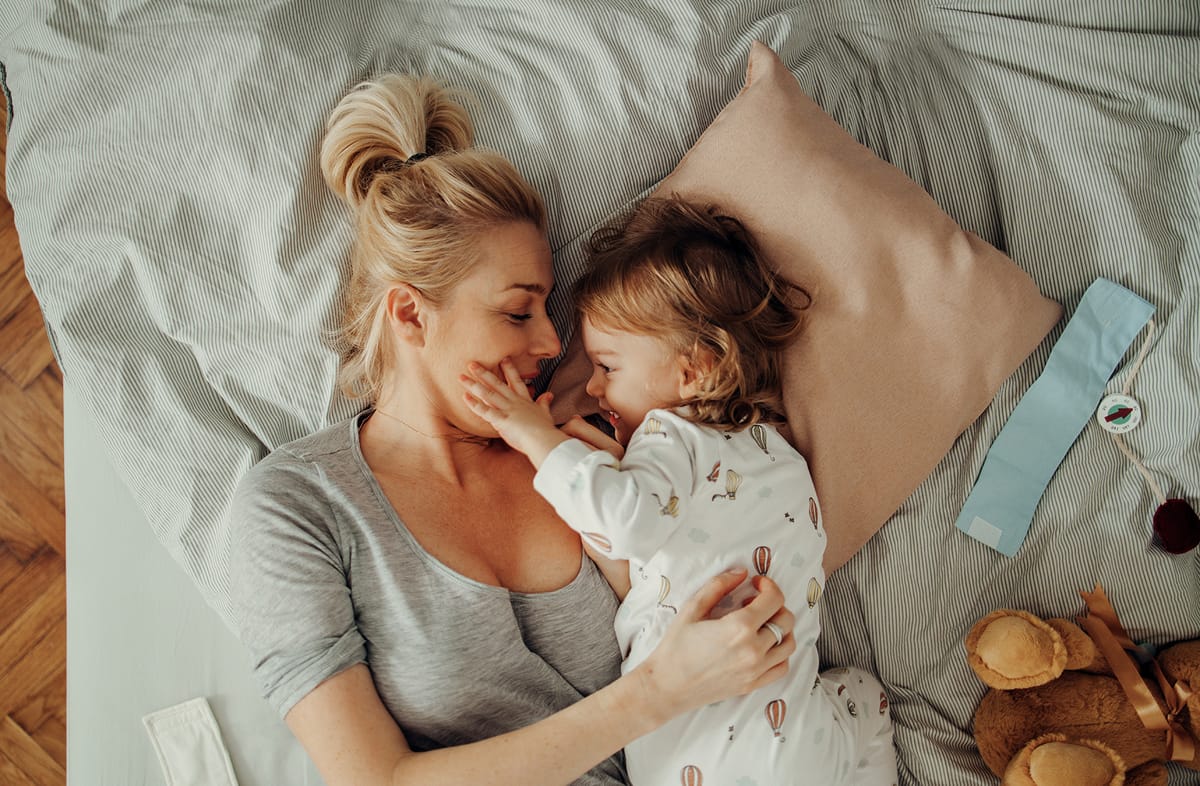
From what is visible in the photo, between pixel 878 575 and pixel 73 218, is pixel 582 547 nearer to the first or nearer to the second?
pixel 878 575

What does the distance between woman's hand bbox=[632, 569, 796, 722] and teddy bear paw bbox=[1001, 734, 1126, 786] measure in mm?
529

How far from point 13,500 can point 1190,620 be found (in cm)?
273

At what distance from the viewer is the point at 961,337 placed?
154cm

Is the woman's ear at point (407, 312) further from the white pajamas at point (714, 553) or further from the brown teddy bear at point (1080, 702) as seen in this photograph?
the brown teddy bear at point (1080, 702)

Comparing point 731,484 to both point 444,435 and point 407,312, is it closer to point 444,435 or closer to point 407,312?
point 444,435

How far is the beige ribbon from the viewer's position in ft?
4.93

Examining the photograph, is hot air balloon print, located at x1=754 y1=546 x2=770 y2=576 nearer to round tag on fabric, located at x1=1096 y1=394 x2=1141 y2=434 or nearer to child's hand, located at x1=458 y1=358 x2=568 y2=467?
→ child's hand, located at x1=458 y1=358 x2=568 y2=467

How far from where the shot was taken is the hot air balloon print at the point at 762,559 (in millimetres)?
1436

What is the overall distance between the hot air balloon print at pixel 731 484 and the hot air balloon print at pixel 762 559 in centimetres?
11

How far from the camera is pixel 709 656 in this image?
130cm

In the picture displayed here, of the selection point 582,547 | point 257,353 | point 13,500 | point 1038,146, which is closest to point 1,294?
point 13,500

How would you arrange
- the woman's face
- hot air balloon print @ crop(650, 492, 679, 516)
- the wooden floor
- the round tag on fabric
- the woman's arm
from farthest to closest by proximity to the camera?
the wooden floor < the round tag on fabric < the woman's face < hot air balloon print @ crop(650, 492, 679, 516) < the woman's arm

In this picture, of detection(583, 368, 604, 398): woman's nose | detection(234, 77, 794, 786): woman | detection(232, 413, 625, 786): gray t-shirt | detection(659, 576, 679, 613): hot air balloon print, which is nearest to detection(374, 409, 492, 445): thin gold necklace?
detection(234, 77, 794, 786): woman

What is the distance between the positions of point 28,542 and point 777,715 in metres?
1.94
